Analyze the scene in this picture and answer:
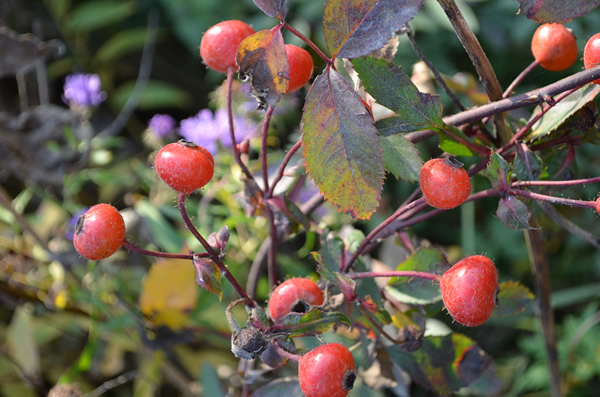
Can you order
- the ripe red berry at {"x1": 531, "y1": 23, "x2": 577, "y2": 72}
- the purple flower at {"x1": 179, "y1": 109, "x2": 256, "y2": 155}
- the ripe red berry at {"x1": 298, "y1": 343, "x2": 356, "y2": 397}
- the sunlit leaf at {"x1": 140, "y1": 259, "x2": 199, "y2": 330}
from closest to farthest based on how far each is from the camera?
the ripe red berry at {"x1": 298, "y1": 343, "x2": 356, "y2": 397} < the ripe red berry at {"x1": 531, "y1": 23, "x2": 577, "y2": 72} < the sunlit leaf at {"x1": 140, "y1": 259, "x2": 199, "y2": 330} < the purple flower at {"x1": 179, "y1": 109, "x2": 256, "y2": 155}

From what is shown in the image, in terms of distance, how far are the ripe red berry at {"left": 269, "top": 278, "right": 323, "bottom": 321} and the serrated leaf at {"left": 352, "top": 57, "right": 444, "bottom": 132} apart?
0.44ft

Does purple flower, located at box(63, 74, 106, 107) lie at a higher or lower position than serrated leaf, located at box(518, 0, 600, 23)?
lower

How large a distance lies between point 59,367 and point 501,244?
1048mm

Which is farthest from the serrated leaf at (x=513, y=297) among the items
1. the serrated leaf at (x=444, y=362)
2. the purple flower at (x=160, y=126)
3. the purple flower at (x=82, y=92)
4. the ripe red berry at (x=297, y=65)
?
the purple flower at (x=82, y=92)

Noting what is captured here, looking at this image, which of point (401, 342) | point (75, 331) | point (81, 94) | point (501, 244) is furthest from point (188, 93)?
point (401, 342)

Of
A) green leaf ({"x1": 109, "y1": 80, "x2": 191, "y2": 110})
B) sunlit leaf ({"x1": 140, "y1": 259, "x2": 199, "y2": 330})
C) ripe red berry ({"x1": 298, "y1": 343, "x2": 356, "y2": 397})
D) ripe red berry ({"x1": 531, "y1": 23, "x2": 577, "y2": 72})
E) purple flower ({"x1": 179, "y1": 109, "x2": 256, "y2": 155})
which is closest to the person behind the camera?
ripe red berry ({"x1": 298, "y1": 343, "x2": 356, "y2": 397})

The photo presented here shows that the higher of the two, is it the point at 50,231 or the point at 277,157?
the point at 277,157

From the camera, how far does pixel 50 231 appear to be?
1.10m

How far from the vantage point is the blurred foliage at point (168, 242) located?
0.82 meters

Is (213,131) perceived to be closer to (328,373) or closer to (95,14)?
(328,373)

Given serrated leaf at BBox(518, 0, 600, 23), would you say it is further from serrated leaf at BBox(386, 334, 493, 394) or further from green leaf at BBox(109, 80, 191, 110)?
green leaf at BBox(109, 80, 191, 110)

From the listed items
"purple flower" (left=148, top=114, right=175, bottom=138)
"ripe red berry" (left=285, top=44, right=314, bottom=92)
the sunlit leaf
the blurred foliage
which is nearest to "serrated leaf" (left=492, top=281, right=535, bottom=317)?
the blurred foliage

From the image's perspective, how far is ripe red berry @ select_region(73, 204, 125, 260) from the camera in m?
0.33

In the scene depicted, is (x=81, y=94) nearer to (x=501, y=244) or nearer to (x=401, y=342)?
(x=401, y=342)
